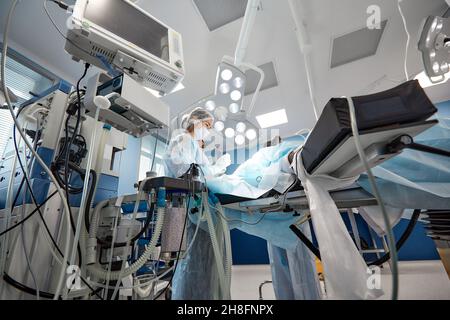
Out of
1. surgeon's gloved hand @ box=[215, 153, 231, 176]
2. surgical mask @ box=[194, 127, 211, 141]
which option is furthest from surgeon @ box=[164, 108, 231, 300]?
surgical mask @ box=[194, 127, 211, 141]

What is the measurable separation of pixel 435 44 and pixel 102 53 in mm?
1622

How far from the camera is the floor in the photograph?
195 cm

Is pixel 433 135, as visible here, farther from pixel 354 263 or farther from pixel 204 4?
pixel 204 4

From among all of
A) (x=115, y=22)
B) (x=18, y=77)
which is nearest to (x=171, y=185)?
(x=115, y=22)

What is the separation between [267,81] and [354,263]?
2377 mm

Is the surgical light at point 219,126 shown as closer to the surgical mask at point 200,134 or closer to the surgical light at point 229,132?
the surgical light at point 229,132

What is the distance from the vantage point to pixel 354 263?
48cm

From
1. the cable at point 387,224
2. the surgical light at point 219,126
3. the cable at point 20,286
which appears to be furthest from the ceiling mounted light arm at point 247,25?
the cable at point 20,286

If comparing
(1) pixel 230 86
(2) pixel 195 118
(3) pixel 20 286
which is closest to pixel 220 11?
(1) pixel 230 86

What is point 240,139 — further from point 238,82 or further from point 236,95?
point 238,82

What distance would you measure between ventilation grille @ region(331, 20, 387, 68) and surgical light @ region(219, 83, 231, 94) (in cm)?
113

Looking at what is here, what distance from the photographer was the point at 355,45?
2.03m

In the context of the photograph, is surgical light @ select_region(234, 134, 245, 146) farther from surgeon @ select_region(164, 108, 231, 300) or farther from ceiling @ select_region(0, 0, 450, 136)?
surgeon @ select_region(164, 108, 231, 300)

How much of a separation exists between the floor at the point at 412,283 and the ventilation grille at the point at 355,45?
7.10 feet
